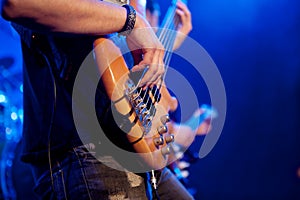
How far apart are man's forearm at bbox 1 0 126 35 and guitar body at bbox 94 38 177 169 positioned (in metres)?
0.07

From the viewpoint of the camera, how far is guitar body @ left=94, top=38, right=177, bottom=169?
1.02m

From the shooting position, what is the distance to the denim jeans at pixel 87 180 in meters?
Result: 1.02

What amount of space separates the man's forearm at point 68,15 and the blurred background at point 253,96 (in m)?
2.85

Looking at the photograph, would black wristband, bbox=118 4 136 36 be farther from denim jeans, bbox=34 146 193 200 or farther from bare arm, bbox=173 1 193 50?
bare arm, bbox=173 1 193 50

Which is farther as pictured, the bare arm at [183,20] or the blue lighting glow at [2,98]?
the blue lighting glow at [2,98]

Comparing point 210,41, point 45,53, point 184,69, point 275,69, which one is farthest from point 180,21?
point 275,69

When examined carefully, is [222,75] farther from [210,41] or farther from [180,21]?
[180,21]

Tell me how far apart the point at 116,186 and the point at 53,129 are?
280 millimetres

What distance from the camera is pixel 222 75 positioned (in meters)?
4.12

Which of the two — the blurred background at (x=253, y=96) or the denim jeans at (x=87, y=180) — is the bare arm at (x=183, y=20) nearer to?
the denim jeans at (x=87, y=180)

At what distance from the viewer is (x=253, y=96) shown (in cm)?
414

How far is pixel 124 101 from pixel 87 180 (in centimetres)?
27

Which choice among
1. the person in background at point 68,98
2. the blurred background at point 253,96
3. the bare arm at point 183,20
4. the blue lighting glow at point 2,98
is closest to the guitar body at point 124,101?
the person in background at point 68,98

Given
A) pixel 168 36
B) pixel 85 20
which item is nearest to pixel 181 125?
pixel 168 36
